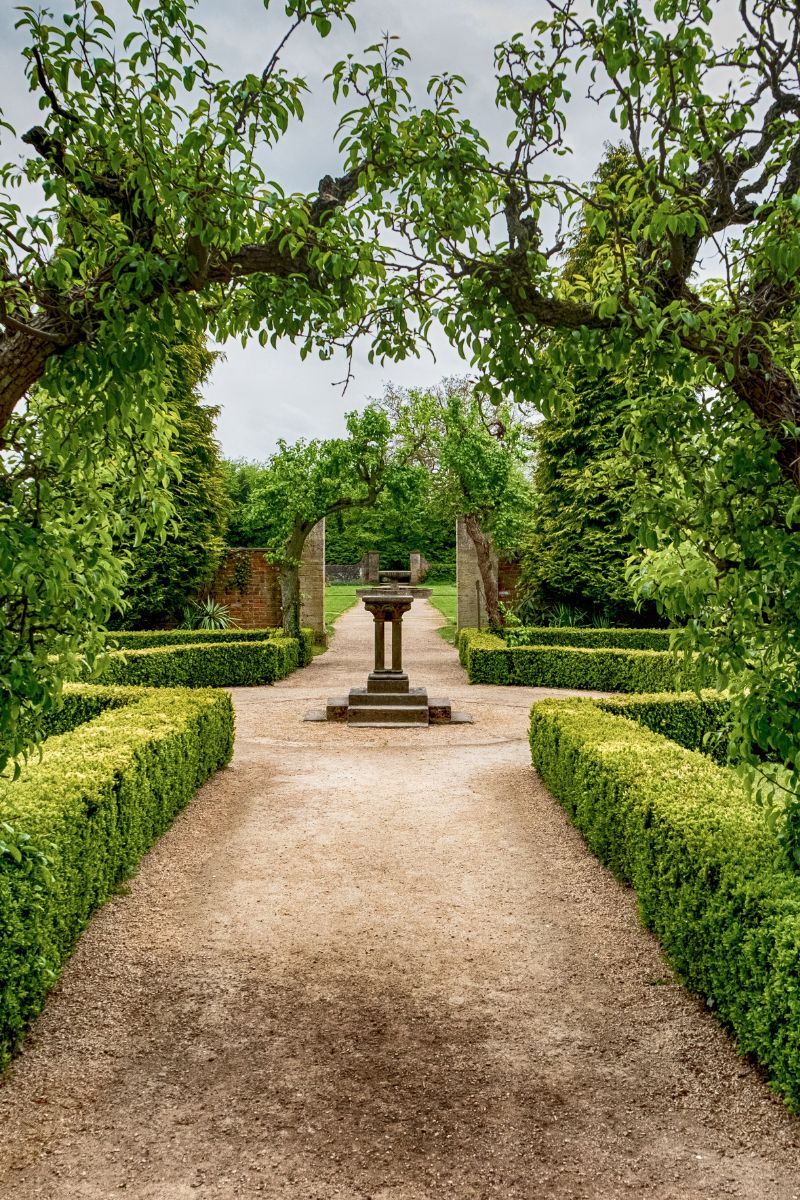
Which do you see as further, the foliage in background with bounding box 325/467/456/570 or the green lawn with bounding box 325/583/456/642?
the foliage in background with bounding box 325/467/456/570

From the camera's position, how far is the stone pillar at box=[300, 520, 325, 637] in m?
20.0

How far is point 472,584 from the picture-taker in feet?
68.1

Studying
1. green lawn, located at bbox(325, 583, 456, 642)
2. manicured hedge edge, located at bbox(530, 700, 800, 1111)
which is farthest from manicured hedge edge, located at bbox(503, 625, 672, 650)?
manicured hedge edge, located at bbox(530, 700, 800, 1111)

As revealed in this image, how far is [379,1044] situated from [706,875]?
→ 1.63m

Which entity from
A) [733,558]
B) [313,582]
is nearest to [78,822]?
[733,558]

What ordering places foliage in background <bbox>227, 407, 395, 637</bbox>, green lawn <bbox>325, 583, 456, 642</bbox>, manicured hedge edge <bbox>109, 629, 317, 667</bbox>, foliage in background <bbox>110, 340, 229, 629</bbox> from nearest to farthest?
1. manicured hedge edge <bbox>109, 629, 317, 667</bbox>
2. foliage in background <bbox>227, 407, 395, 637</bbox>
3. foliage in background <bbox>110, 340, 229, 629</bbox>
4. green lawn <bbox>325, 583, 456, 642</bbox>

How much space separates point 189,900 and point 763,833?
3403mm

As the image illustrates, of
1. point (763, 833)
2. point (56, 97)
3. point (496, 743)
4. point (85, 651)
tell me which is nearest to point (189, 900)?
point (85, 651)

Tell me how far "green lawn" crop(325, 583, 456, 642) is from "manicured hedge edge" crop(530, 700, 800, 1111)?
57.0ft

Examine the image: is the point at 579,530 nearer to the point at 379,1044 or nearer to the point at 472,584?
the point at 472,584

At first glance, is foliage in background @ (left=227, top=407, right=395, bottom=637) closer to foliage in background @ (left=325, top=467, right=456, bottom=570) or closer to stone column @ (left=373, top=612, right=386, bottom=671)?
stone column @ (left=373, top=612, right=386, bottom=671)

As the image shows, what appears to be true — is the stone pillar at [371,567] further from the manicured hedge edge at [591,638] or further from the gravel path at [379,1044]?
the gravel path at [379,1044]

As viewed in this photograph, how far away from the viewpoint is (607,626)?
17.7 metres

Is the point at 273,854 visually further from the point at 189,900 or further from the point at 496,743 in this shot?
the point at 496,743
